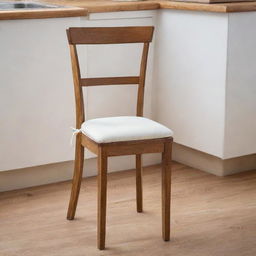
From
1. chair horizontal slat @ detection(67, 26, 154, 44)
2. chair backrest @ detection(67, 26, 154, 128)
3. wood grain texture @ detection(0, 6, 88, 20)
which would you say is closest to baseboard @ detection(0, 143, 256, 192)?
chair backrest @ detection(67, 26, 154, 128)

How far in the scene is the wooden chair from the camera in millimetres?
2680

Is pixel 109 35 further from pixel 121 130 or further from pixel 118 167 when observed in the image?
pixel 118 167

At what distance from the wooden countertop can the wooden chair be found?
1.51 feet

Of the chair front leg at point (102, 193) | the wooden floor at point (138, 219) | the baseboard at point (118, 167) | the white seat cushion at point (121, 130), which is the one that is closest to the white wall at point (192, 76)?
the baseboard at point (118, 167)

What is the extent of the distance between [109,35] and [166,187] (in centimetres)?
71

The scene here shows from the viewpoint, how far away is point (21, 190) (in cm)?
345

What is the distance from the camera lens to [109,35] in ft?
9.58

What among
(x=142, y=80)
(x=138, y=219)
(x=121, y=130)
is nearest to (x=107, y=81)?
(x=142, y=80)

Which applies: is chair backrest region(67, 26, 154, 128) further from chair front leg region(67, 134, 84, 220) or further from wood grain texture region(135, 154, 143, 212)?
wood grain texture region(135, 154, 143, 212)

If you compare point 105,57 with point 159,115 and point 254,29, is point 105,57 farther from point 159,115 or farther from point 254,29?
point 254,29

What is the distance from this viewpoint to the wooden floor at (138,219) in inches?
108

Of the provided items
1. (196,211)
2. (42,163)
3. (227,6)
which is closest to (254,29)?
(227,6)

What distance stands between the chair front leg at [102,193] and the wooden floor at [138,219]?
0.23ft

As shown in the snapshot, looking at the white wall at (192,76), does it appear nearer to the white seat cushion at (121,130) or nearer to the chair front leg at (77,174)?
the white seat cushion at (121,130)
